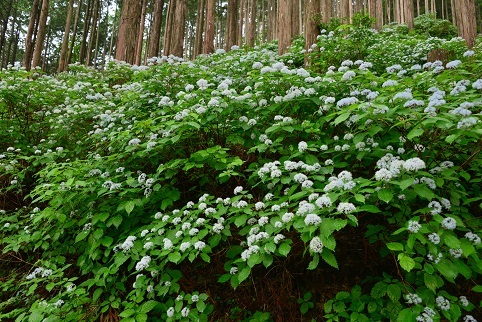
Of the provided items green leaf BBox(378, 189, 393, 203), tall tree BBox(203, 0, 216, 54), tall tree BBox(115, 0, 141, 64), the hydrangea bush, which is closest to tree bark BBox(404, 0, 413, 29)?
tall tree BBox(203, 0, 216, 54)

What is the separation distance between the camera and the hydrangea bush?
208 cm

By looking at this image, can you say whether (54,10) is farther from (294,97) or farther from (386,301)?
(386,301)

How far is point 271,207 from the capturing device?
2.60 m

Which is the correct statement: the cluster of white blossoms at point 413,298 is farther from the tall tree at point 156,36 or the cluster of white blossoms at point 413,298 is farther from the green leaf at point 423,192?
the tall tree at point 156,36

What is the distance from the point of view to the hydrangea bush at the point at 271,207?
2.08 meters

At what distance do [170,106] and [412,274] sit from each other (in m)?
3.33

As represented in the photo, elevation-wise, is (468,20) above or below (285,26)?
below

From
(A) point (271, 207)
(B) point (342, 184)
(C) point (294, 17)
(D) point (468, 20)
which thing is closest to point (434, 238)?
(B) point (342, 184)

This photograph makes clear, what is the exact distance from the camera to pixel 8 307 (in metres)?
3.20

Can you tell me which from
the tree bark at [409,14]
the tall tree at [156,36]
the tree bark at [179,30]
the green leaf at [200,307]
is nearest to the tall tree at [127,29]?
the tree bark at [179,30]

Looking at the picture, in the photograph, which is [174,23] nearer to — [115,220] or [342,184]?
[115,220]

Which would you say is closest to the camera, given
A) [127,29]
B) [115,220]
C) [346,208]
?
[346,208]

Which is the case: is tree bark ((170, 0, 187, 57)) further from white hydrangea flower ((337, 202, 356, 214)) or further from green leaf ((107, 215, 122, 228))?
white hydrangea flower ((337, 202, 356, 214))

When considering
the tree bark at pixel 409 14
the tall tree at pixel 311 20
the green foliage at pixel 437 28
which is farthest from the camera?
the tree bark at pixel 409 14
